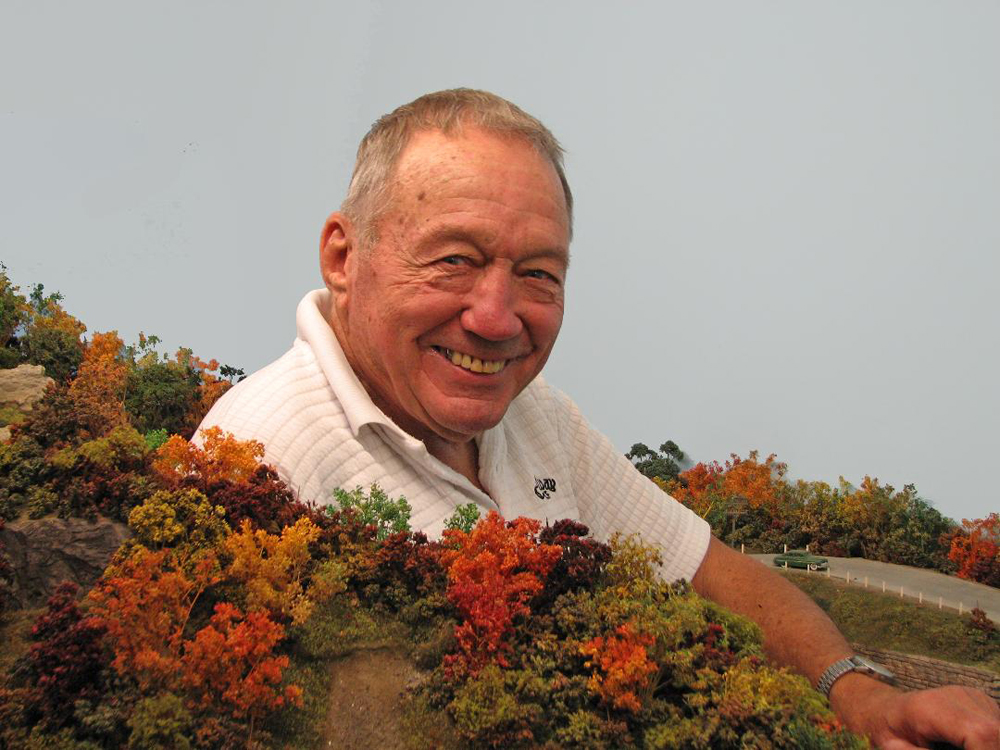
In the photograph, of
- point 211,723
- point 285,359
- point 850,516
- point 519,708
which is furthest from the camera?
point 850,516

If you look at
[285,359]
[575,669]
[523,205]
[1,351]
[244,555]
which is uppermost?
[1,351]

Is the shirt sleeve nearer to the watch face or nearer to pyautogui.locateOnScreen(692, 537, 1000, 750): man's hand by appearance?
pyautogui.locateOnScreen(692, 537, 1000, 750): man's hand

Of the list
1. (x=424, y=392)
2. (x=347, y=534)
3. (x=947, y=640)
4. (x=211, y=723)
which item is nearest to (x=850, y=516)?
(x=947, y=640)

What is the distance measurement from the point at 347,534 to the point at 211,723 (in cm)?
107

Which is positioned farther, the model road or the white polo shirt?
the model road

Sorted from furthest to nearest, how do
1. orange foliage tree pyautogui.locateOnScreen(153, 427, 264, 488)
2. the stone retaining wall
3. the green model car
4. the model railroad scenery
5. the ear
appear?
the green model car < the stone retaining wall < the ear < orange foliage tree pyautogui.locateOnScreen(153, 427, 264, 488) < the model railroad scenery

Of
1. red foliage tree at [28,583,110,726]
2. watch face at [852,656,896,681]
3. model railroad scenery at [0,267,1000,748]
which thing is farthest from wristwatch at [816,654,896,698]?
red foliage tree at [28,583,110,726]

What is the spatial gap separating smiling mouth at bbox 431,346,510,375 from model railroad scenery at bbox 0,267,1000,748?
847 mm

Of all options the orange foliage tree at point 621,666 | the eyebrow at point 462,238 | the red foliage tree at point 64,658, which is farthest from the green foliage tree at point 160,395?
the orange foliage tree at point 621,666

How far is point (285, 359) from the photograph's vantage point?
5.20 m

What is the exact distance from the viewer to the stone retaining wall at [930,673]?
6402 mm

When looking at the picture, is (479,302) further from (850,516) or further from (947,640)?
(850,516)

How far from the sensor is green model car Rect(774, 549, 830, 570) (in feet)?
30.6

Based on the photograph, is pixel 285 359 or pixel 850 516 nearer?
pixel 285 359
